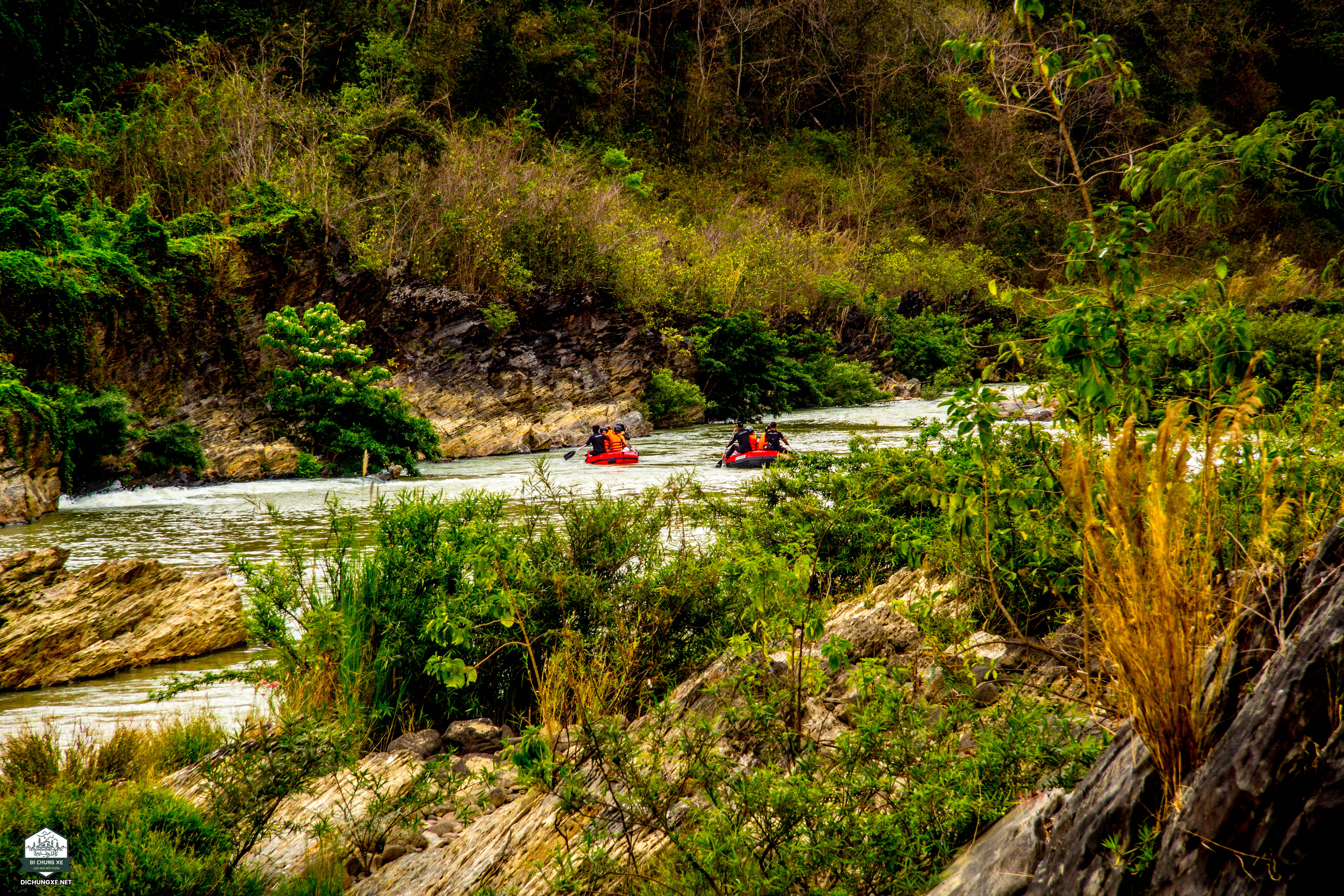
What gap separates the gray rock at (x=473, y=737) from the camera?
474 centimetres

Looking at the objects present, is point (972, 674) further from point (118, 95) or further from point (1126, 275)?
point (118, 95)

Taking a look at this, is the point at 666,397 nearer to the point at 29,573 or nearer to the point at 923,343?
the point at 923,343

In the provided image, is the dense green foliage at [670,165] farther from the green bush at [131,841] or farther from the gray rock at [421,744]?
the green bush at [131,841]

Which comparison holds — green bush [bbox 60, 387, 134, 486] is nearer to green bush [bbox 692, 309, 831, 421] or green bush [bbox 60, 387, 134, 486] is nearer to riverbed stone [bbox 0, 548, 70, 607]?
riverbed stone [bbox 0, 548, 70, 607]

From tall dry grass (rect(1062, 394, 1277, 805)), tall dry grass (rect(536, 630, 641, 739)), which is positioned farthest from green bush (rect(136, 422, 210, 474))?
tall dry grass (rect(1062, 394, 1277, 805))

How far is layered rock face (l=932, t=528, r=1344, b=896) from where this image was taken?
154 cm

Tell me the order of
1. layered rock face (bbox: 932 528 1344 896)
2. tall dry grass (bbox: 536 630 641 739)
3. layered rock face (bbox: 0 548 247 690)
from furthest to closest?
1. layered rock face (bbox: 0 548 247 690)
2. tall dry grass (bbox: 536 630 641 739)
3. layered rock face (bbox: 932 528 1344 896)

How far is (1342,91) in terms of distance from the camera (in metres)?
47.6

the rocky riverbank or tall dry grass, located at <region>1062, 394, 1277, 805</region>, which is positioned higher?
tall dry grass, located at <region>1062, 394, 1277, 805</region>

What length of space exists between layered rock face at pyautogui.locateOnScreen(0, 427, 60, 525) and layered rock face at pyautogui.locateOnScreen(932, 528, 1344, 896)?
14.9 metres

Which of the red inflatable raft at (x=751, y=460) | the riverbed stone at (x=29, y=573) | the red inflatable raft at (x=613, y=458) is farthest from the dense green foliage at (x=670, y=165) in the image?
the riverbed stone at (x=29, y=573)

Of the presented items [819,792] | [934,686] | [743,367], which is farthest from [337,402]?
[819,792]

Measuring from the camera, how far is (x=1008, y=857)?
2205 mm

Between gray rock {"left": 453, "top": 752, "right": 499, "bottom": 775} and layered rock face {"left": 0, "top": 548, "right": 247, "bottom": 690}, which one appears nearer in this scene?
gray rock {"left": 453, "top": 752, "right": 499, "bottom": 775}
